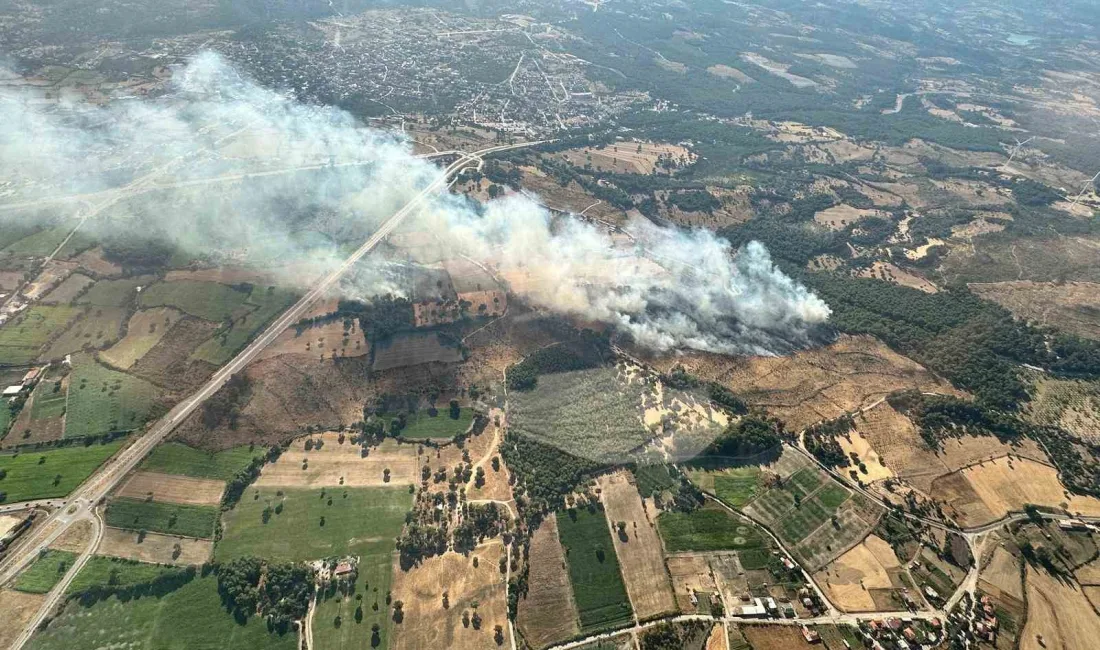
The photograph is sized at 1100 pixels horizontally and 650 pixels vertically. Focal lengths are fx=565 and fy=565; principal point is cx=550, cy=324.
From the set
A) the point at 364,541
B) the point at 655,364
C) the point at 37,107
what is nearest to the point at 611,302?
the point at 655,364

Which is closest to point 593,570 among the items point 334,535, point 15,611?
point 334,535

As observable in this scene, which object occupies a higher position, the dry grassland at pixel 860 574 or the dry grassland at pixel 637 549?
the dry grassland at pixel 860 574

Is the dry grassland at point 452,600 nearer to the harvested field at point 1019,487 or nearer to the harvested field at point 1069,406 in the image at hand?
the harvested field at point 1019,487

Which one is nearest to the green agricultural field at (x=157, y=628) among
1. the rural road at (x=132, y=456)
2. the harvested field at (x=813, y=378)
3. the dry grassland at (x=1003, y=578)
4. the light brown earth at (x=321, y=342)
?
the rural road at (x=132, y=456)

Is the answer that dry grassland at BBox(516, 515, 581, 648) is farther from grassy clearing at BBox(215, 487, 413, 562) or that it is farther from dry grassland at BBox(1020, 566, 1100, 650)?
dry grassland at BBox(1020, 566, 1100, 650)

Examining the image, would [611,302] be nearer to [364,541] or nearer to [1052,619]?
[364,541]

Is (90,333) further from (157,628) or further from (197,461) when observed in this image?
(157,628)
